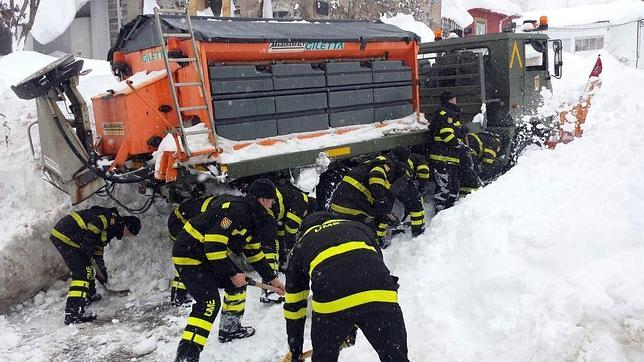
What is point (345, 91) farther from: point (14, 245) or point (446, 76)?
point (14, 245)

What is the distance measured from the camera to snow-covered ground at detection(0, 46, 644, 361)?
3.65 meters

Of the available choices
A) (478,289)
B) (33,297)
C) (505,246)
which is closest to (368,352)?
(478,289)

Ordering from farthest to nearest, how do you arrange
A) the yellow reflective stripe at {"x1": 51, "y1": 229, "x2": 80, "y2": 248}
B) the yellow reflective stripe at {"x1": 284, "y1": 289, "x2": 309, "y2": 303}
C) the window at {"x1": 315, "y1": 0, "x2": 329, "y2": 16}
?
the window at {"x1": 315, "y1": 0, "x2": 329, "y2": 16} < the yellow reflective stripe at {"x1": 51, "y1": 229, "x2": 80, "y2": 248} < the yellow reflective stripe at {"x1": 284, "y1": 289, "x2": 309, "y2": 303}

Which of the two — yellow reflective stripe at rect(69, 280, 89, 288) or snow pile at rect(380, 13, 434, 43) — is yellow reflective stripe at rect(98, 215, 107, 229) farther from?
snow pile at rect(380, 13, 434, 43)

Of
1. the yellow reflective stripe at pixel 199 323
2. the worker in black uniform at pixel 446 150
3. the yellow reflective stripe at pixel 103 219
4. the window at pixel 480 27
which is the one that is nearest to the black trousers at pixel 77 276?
the yellow reflective stripe at pixel 103 219

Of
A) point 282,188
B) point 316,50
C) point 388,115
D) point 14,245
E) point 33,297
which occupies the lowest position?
point 33,297

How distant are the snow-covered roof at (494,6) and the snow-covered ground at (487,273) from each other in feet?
60.6

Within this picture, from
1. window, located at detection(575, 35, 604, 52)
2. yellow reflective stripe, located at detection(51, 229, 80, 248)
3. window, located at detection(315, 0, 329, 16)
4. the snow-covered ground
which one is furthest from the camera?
window, located at detection(575, 35, 604, 52)

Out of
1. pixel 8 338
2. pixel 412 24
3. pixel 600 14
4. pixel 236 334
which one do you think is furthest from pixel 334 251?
pixel 600 14

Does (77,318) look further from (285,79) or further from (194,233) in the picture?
(285,79)

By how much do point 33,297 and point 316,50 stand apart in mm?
4209

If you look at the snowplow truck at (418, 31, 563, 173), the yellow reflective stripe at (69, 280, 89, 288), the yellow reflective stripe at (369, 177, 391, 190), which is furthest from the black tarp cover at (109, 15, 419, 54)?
the yellow reflective stripe at (69, 280, 89, 288)

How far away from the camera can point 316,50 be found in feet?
21.1

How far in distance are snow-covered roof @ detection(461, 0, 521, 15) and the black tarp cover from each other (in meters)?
18.6
